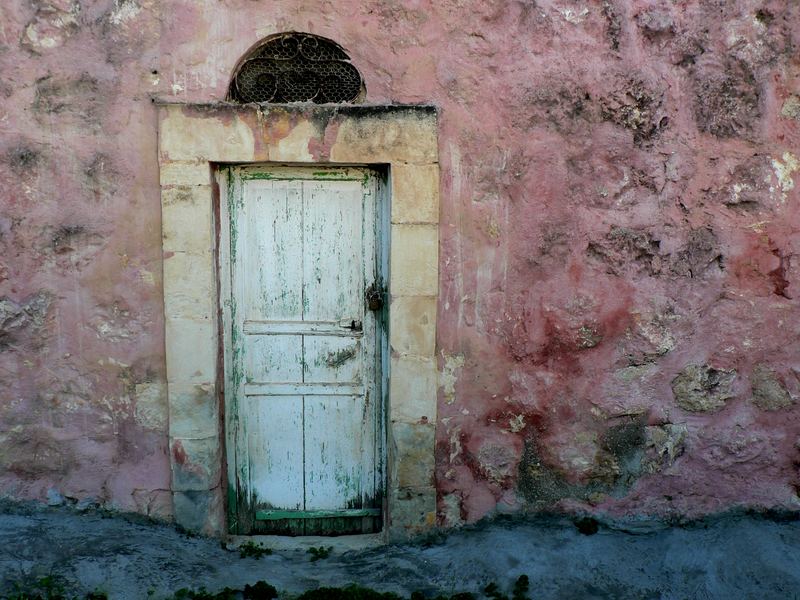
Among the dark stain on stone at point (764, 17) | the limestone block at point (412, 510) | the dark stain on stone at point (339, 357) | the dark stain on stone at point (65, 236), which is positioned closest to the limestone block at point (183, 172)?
the dark stain on stone at point (65, 236)

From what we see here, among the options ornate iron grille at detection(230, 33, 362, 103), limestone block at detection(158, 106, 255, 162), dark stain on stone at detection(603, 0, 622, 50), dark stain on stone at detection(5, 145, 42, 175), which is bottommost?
dark stain on stone at detection(5, 145, 42, 175)

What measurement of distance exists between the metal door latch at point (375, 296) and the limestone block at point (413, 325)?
A: 0.15 meters

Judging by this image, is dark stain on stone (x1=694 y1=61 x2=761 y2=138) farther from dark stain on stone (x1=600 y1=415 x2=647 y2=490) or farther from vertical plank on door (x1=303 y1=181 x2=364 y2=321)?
vertical plank on door (x1=303 y1=181 x2=364 y2=321)

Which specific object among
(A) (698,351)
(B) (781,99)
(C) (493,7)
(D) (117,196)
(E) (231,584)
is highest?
(C) (493,7)

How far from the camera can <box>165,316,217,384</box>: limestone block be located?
3857mm

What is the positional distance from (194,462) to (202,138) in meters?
1.61

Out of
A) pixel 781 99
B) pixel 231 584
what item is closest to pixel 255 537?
pixel 231 584

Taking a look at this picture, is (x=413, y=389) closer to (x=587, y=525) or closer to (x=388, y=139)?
(x=587, y=525)

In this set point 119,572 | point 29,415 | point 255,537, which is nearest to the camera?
point 119,572

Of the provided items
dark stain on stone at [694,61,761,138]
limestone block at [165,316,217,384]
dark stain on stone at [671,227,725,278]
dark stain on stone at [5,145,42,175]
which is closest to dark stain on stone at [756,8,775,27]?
dark stain on stone at [694,61,761,138]

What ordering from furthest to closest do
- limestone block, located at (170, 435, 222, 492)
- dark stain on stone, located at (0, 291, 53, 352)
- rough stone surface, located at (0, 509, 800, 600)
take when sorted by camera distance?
1. limestone block, located at (170, 435, 222, 492)
2. dark stain on stone, located at (0, 291, 53, 352)
3. rough stone surface, located at (0, 509, 800, 600)

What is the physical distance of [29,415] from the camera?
12.9ft

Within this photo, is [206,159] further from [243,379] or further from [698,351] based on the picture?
[698,351]

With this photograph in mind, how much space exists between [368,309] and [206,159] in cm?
109
